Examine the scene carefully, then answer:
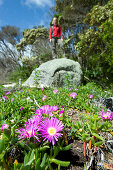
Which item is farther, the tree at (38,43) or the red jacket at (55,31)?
the tree at (38,43)

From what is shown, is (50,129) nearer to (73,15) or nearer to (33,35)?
(73,15)

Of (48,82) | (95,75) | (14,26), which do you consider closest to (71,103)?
(48,82)

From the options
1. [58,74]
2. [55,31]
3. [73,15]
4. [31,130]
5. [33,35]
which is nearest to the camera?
[31,130]

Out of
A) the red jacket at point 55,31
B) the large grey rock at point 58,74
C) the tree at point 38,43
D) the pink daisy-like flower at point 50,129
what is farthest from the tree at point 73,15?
the pink daisy-like flower at point 50,129

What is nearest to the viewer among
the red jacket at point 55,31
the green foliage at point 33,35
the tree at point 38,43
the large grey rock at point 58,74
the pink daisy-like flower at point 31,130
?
the pink daisy-like flower at point 31,130

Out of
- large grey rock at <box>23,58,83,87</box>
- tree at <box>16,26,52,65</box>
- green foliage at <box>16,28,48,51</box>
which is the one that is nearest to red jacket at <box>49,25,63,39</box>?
large grey rock at <box>23,58,83,87</box>

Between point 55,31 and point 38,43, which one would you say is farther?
point 38,43

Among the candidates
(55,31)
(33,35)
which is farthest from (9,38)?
(55,31)

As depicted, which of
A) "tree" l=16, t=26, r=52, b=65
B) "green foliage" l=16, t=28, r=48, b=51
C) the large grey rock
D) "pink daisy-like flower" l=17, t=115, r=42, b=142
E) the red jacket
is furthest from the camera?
"green foliage" l=16, t=28, r=48, b=51

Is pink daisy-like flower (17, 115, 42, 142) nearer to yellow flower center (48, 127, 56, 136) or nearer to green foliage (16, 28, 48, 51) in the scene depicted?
yellow flower center (48, 127, 56, 136)

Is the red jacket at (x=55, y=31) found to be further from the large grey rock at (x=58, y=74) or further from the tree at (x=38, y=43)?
the tree at (x=38, y=43)

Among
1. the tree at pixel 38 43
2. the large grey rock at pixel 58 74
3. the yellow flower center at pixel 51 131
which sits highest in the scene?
the tree at pixel 38 43

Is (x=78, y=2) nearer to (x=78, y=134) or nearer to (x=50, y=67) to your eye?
(x=50, y=67)

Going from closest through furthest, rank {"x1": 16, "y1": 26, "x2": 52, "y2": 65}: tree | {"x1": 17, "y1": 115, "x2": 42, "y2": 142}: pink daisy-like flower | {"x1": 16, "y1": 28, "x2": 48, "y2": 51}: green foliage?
{"x1": 17, "y1": 115, "x2": 42, "y2": 142}: pink daisy-like flower, {"x1": 16, "y1": 26, "x2": 52, "y2": 65}: tree, {"x1": 16, "y1": 28, "x2": 48, "y2": 51}: green foliage
